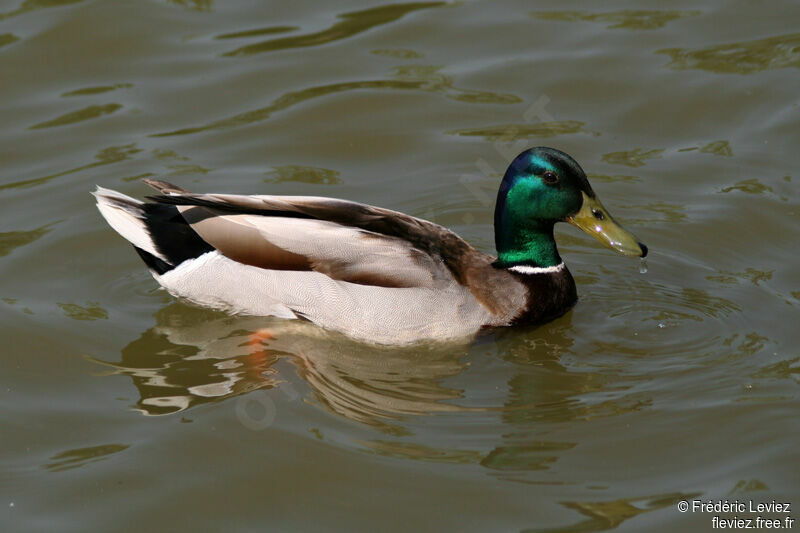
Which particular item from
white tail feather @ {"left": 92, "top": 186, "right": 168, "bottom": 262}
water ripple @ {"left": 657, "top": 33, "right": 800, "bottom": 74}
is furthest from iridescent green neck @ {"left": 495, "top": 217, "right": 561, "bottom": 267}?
water ripple @ {"left": 657, "top": 33, "right": 800, "bottom": 74}

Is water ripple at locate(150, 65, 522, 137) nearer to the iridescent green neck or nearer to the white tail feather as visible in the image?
the white tail feather

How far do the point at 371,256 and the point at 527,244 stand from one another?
104cm

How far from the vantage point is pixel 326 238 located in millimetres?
6910

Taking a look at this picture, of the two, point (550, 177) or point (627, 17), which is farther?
point (627, 17)

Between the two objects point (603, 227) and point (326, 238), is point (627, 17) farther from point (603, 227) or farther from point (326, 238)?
point (326, 238)

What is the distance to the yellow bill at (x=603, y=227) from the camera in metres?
6.93

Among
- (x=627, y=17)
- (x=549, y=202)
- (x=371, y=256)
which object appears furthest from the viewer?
(x=627, y=17)

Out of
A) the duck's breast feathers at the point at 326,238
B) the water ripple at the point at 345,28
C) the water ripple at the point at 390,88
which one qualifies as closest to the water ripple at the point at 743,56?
the water ripple at the point at 390,88

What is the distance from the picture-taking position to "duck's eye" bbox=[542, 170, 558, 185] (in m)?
6.89

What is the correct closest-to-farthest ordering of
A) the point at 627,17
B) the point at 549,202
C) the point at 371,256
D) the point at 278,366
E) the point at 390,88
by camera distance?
1. the point at 278,366
2. the point at 371,256
3. the point at 549,202
4. the point at 390,88
5. the point at 627,17

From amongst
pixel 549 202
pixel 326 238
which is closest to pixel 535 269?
pixel 549 202

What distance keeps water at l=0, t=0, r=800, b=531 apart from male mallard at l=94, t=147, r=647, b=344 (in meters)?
0.19

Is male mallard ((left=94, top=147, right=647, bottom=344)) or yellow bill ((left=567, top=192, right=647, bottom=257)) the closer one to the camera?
male mallard ((left=94, top=147, right=647, bottom=344))

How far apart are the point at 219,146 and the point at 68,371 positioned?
3079 millimetres
